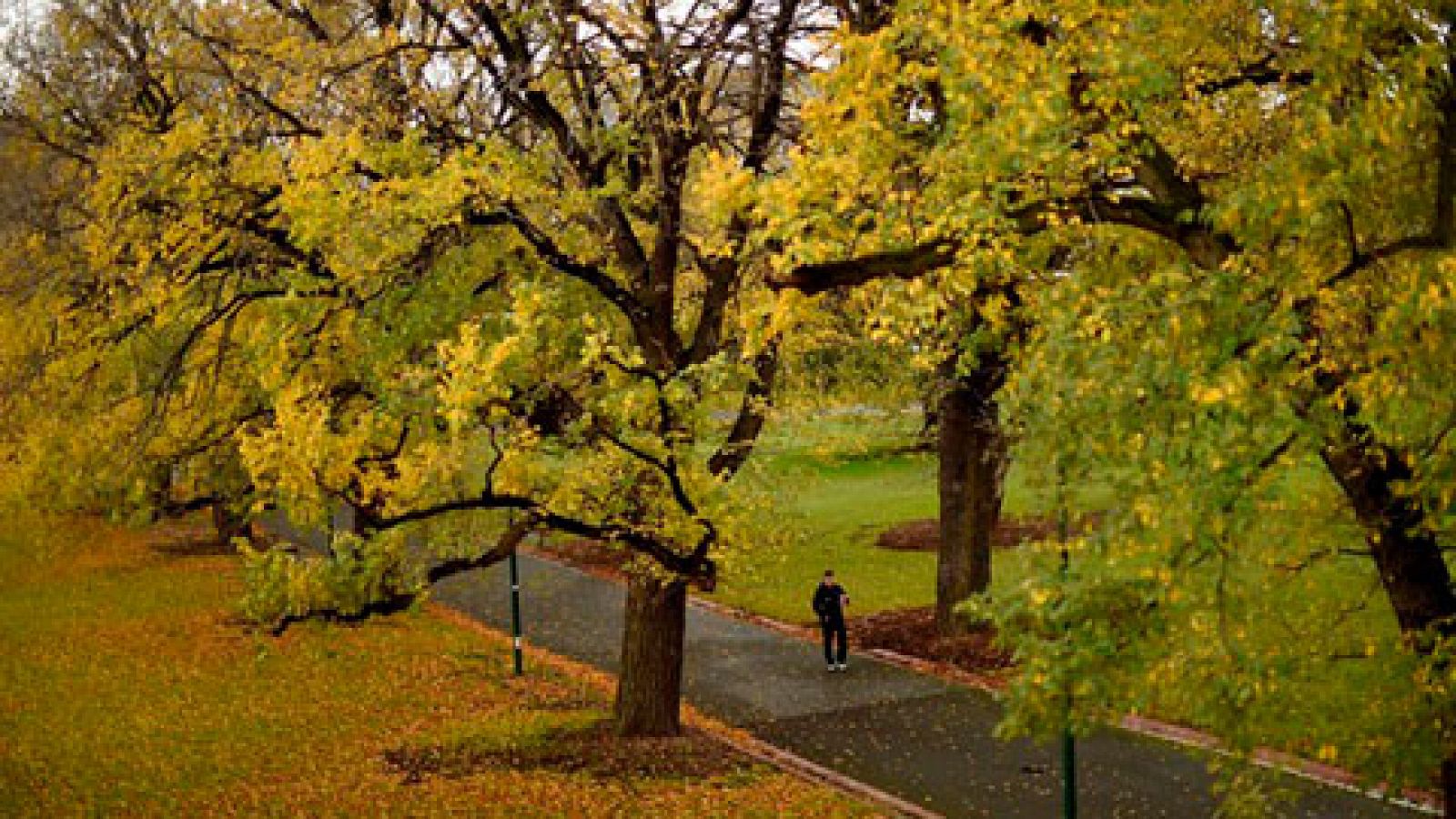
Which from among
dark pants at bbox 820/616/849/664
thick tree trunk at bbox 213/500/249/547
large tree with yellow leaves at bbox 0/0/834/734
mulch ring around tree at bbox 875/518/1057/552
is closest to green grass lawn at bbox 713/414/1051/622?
mulch ring around tree at bbox 875/518/1057/552

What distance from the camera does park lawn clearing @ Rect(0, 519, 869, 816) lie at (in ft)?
40.3

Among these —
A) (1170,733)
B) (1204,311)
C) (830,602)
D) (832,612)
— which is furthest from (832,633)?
(1204,311)

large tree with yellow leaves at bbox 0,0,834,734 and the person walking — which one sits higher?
large tree with yellow leaves at bbox 0,0,834,734

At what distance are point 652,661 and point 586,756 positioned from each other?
1185 mm

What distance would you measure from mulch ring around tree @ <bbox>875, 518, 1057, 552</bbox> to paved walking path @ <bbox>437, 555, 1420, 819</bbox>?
7.39m

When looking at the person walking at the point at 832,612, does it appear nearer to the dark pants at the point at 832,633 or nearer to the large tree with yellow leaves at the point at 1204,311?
the dark pants at the point at 832,633

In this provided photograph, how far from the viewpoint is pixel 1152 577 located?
5641 millimetres

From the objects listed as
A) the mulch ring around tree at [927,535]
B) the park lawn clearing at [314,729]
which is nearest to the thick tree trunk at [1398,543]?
the park lawn clearing at [314,729]

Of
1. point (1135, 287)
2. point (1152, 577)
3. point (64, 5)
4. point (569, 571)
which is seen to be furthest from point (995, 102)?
point (569, 571)

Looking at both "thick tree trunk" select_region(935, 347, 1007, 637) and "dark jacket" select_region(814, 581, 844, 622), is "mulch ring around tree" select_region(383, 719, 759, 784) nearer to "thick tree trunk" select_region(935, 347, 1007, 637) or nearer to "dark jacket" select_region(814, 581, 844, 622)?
"dark jacket" select_region(814, 581, 844, 622)

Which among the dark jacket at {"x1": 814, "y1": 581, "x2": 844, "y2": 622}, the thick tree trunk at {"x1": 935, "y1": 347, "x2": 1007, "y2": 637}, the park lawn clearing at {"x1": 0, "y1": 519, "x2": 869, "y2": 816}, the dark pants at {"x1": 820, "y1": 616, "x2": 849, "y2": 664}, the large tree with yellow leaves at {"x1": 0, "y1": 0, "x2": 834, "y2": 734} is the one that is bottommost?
the park lawn clearing at {"x1": 0, "y1": 519, "x2": 869, "y2": 816}

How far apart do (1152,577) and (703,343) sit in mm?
7580

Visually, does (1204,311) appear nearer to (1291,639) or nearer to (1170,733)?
(1291,639)

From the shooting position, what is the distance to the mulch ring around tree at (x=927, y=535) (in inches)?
1062
